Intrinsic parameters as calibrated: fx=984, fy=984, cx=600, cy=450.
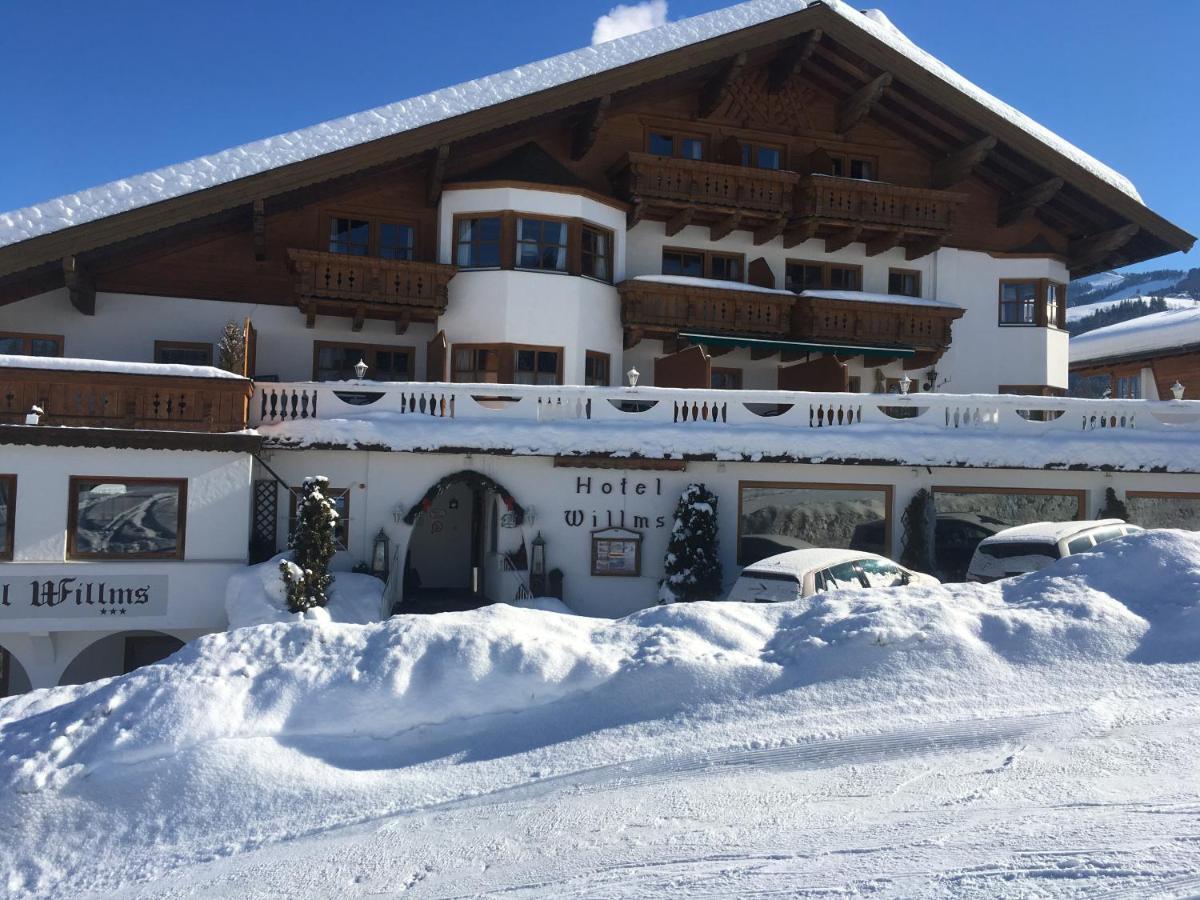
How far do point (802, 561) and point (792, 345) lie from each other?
38.1 feet

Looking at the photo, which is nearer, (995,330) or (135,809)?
(135,809)

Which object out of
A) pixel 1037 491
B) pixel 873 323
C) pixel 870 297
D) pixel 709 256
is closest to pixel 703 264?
pixel 709 256

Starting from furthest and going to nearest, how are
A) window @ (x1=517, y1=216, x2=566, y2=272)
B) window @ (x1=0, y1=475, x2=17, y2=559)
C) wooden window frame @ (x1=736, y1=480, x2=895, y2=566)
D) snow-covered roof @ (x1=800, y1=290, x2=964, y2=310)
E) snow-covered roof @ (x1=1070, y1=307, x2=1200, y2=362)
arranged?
snow-covered roof @ (x1=1070, y1=307, x2=1200, y2=362)
snow-covered roof @ (x1=800, y1=290, x2=964, y2=310)
window @ (x1=517, y1=216, x2=566, y2=272)
wooden window frame @ (x1=736, y1=480, x2=895, y2=566)
window @ (x1=0, y1=475, x2=17, y2=559)

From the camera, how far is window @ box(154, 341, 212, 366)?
23344 millimetres

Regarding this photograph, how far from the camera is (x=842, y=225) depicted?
27.6 m

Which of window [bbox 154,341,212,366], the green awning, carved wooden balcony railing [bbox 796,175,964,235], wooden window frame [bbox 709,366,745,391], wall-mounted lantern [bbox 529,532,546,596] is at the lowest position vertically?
wall-mounted lantern [bbox 529,532,546,596]

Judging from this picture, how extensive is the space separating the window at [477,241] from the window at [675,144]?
5632 millimetres

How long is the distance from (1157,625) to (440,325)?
1822 centimetres

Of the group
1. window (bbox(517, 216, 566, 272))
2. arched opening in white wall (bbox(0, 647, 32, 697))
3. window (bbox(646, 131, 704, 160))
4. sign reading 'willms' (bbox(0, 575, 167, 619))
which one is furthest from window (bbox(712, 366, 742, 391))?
arched opening in white wall (bbox(0, 647, 32, 697))

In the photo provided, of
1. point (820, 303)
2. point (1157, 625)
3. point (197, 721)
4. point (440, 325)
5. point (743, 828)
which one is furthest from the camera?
point (820, 303)

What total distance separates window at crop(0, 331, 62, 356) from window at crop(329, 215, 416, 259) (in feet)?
22.0

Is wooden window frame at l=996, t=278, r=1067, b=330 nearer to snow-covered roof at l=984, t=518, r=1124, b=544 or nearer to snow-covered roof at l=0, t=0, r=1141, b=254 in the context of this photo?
snow-covered roof at l=0, t=0, r=1141, b=254

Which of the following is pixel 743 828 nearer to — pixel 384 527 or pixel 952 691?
pixel 952 691

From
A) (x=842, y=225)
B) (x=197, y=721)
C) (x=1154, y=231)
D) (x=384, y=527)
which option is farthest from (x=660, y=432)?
(x=1154, y=231)
